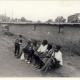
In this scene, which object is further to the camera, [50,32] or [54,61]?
[50,32]

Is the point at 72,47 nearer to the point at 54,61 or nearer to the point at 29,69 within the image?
the point at 54,61

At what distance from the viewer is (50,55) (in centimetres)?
457

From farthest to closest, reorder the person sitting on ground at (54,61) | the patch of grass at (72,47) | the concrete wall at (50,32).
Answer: the concrete wall at (50,32), the patch of grass at (72,47), the person sitting on ground at (54,61)

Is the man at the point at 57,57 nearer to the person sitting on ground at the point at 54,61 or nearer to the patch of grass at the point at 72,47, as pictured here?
the person sitting on ground at the point at 54,61

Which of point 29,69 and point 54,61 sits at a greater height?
point 54,61

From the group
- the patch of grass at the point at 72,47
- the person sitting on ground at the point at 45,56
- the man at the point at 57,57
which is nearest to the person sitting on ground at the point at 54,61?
the man at the point at 57,57

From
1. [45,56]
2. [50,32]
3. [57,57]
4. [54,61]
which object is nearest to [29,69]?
[45,56]

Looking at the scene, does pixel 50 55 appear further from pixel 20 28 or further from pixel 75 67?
pixel 20 28

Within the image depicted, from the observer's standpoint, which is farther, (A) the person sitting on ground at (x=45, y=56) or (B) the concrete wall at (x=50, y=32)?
(B) the concrete wall at (x=50, y=32)

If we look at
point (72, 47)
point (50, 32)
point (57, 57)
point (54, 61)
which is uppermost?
point (50, 32)

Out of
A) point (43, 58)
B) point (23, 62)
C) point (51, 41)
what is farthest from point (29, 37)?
point (43, 58)

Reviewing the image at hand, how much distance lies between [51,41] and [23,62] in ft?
9.57

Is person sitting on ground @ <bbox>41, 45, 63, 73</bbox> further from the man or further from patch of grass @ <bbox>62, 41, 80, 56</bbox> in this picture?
patch of grass @ <bbox>62, 41, 80, 56</bbox>

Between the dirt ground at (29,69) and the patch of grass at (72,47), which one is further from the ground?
the patch of grass at (72,47)
